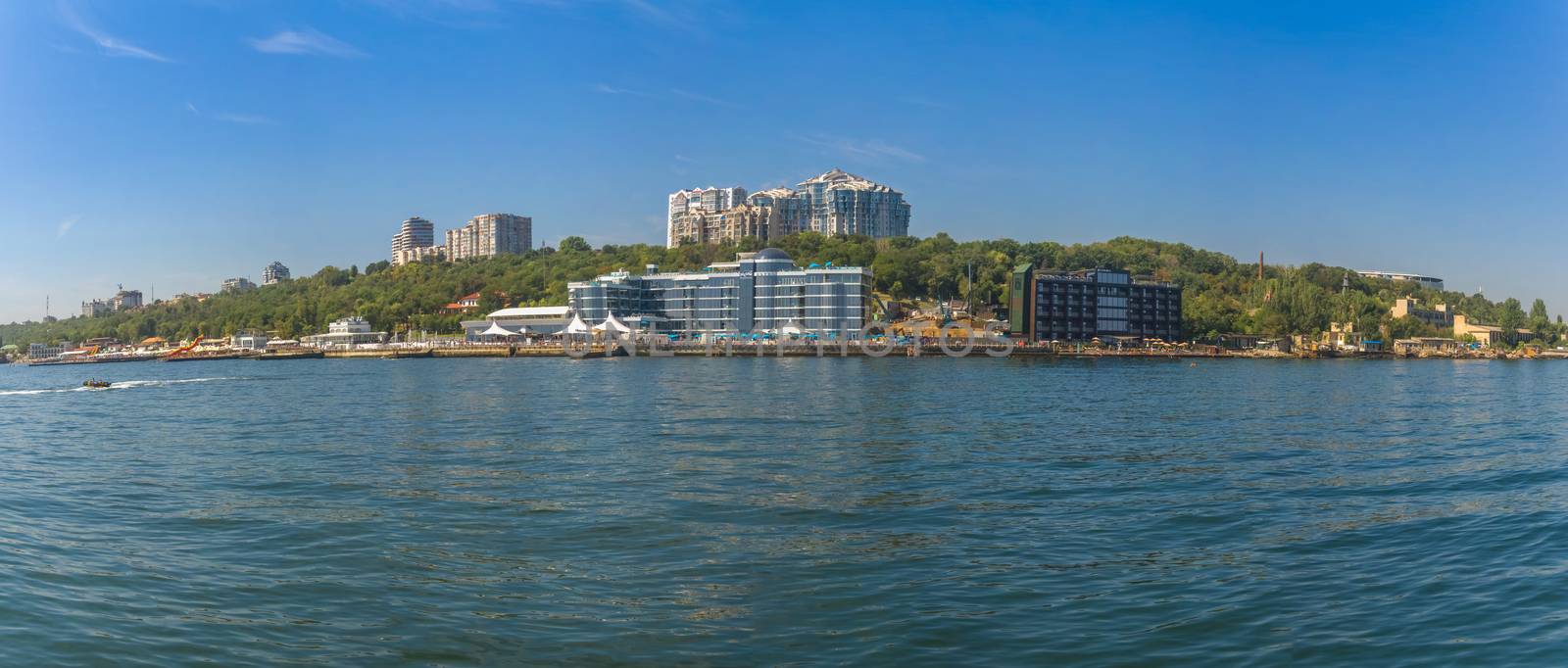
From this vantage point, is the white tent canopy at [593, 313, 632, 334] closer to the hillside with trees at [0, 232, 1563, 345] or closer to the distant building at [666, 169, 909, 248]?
the hillside with trees at [0, 232, 1563, 345]

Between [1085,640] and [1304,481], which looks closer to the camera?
[1085,640]

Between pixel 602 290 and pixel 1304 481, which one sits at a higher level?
pixel 602 290

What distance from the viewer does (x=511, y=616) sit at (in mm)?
8789

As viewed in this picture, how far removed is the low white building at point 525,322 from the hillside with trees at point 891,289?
41.2 feet

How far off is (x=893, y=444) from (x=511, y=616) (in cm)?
1357

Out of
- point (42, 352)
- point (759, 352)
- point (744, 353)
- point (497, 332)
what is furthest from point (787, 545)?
point (42, 352)

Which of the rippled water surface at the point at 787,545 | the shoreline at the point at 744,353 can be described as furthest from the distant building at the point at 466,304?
the rippled water surface at the point at 787,545

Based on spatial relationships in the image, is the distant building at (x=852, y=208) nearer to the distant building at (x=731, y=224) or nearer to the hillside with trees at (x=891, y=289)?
the distant building at (x=731, y=224)

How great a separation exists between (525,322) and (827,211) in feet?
277

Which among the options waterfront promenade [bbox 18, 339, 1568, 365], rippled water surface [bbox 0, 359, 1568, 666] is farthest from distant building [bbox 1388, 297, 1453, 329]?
rippled water surface [bbox 0, 359, 1568, 666]

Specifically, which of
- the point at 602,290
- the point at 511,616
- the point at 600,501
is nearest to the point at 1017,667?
the point at 511,616

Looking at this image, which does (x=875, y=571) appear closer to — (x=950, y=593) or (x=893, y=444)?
(x=950, y=593)

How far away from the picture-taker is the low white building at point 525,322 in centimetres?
11212

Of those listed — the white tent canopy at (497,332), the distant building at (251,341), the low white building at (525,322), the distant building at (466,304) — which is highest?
the distant building at (466,304)
